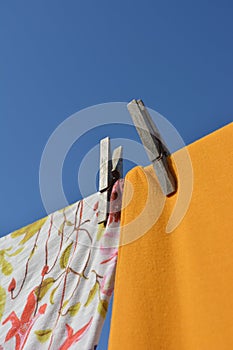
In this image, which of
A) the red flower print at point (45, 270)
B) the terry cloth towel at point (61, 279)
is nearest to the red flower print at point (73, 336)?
the terry cloth towel at point (61, 279)

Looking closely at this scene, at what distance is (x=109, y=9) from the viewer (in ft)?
4.39

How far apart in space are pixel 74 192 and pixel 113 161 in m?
0.11

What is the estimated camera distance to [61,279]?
81 cm

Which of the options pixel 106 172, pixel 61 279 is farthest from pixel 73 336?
pixel 106 172

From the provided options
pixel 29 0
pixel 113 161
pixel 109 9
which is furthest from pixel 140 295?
pixel 29 0

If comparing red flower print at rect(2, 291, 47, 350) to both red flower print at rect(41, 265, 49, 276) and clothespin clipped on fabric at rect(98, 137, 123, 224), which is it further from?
clothespin clipped on fabric at rect(98, 137, 123, 224)

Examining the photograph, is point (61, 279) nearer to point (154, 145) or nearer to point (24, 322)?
point (24, 322)

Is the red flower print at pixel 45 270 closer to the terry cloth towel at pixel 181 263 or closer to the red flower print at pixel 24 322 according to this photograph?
the red flower print at pixel 24 322

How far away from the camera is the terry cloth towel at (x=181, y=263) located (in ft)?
1.91

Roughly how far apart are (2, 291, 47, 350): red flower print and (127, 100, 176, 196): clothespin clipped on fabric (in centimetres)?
27

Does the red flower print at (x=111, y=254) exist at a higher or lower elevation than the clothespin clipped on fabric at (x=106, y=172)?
lower

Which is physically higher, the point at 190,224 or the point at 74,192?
the point at 74,192

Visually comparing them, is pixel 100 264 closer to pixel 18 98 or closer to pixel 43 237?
pixel 43 237

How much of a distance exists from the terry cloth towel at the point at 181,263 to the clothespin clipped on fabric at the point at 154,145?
0.6 inches
